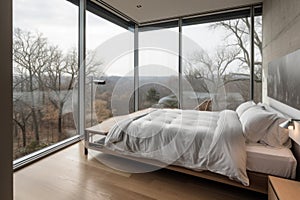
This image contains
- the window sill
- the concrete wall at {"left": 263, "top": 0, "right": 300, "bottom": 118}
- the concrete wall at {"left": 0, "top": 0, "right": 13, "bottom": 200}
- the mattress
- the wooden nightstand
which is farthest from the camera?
the window sill

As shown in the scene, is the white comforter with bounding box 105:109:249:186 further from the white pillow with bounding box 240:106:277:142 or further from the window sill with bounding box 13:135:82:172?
the window sill with bounding box 13:135:82:172

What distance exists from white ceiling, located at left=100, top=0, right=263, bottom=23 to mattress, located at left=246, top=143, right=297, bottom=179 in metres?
3.08

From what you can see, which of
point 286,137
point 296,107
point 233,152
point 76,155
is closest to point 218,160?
point 233,152

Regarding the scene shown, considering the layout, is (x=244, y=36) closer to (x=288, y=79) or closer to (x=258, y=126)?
(x=288, y=79)

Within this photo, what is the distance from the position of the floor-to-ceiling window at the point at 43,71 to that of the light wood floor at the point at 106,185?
604mm

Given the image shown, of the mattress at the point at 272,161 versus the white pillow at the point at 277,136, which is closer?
the mattress at the point at 272,161

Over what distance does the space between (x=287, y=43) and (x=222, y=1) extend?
195 cm

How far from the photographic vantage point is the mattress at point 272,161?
182 centimetres

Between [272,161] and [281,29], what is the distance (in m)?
1.79

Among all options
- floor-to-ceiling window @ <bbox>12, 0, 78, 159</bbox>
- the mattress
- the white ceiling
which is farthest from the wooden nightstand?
the white ceiling

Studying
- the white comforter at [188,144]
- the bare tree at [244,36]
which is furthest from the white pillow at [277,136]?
the bare tree at [244,36]

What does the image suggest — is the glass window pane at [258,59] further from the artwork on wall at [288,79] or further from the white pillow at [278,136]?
the white pillow at [278,136]

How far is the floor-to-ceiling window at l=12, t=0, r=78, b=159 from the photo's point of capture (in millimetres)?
2719

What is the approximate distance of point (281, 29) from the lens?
2584 mm
